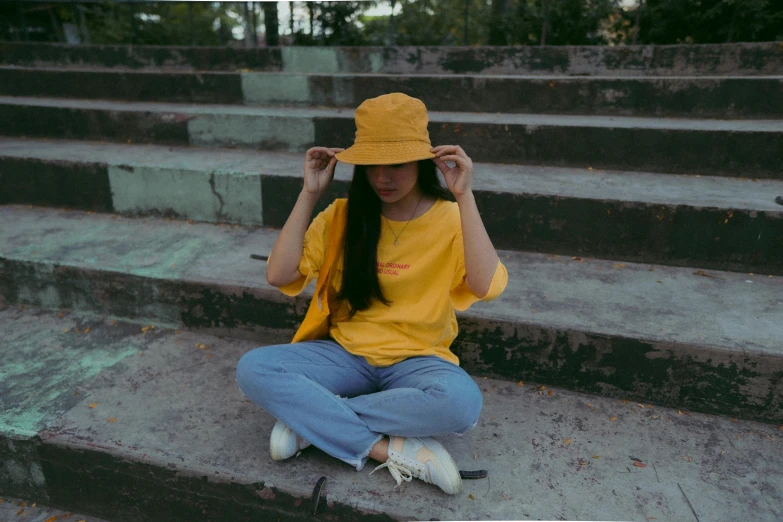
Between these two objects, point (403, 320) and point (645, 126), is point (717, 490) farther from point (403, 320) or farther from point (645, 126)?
point (645, 126)

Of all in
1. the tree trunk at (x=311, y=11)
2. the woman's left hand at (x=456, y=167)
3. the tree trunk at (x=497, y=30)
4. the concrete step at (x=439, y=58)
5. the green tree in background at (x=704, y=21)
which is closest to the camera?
the woman's left hand at (x=456, y=167)

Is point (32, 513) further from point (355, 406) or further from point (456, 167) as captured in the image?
point (456, 167)

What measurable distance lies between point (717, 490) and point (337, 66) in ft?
14.2

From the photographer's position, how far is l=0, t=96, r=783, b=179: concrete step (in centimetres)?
288

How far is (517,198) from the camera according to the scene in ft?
8.51

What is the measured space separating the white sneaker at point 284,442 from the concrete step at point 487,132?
218 cm

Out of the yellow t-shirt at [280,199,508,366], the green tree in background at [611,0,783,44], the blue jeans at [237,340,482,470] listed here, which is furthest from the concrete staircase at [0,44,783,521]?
the green tree in background at [611,0,783,44]

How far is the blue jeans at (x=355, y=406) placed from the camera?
154cm

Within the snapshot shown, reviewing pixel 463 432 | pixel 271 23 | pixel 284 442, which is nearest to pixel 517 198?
pixel 463 432

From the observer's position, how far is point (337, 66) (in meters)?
4.79

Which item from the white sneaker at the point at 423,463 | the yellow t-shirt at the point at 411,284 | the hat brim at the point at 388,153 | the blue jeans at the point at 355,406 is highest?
the hat brim at the point at 388,153

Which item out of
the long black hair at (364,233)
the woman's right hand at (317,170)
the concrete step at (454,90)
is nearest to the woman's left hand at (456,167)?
the long black hair at (364,233)

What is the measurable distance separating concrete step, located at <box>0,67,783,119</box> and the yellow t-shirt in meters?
2.21

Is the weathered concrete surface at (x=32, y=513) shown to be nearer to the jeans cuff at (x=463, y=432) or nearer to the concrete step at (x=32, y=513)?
the concrete step at (x=32, y=513)
